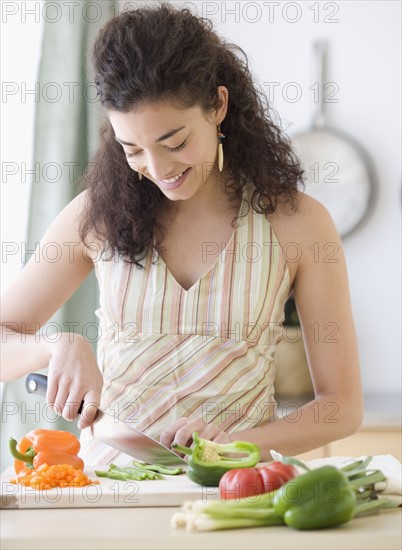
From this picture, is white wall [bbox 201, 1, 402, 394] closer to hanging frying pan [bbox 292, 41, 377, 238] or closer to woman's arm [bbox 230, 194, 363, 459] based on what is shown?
hanging frying pan [bbox 292, 41, 377, 238]

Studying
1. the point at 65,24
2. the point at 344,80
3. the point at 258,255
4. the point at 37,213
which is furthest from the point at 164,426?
the point at 344,80

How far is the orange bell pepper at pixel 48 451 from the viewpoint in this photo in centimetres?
141

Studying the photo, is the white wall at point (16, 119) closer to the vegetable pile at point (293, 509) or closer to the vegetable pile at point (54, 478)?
the vegetable pile at point (54, 478)

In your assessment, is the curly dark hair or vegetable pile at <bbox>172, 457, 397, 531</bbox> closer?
vegetable pile at <bbox>172, 457, 397, 531</bbox>

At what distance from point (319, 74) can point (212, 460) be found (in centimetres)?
211

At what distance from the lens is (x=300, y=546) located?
98 centimetres

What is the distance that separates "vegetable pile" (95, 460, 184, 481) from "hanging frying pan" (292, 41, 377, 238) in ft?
5.96

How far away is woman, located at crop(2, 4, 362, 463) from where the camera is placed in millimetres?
1473

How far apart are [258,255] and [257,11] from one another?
179cm

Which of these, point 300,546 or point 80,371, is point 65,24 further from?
point 300,546

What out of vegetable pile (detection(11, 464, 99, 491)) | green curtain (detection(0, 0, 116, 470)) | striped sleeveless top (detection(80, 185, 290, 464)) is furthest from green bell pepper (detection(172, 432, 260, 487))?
green curtain (detection(0, 0, 116, 470))

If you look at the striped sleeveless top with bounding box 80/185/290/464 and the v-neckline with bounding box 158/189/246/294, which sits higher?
the v-neckline with bounding box 158/189/246/294

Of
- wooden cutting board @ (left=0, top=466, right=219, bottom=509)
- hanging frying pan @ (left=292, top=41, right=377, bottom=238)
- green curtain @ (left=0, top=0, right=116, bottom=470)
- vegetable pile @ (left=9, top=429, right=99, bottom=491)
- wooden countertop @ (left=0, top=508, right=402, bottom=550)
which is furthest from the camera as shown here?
hanging frying pan @ (left=292, top=41, right=377, bottom=238)

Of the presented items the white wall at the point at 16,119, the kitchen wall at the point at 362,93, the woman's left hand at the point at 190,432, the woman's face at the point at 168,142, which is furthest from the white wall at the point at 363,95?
the woman's left hand at the point at 190,432
